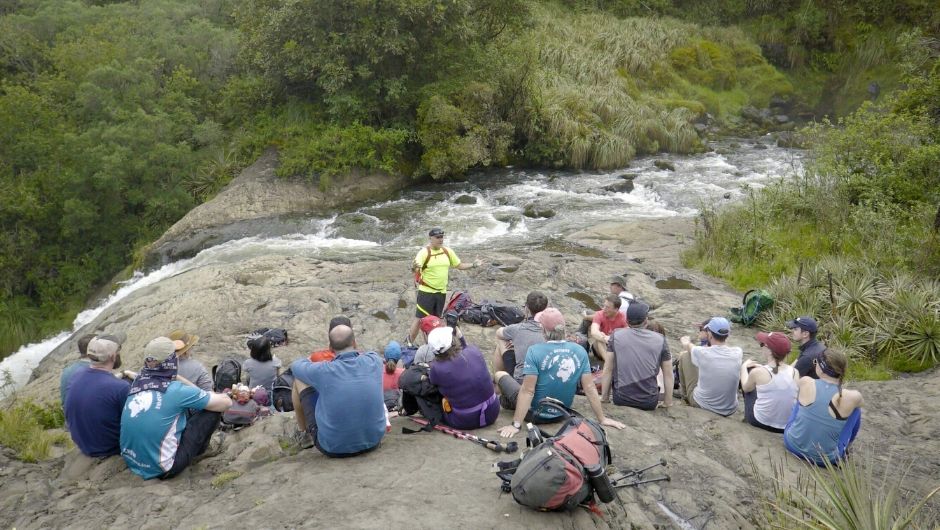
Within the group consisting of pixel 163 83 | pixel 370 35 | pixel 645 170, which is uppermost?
pixel 370 35

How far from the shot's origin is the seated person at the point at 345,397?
5266mm

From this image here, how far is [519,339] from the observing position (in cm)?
658

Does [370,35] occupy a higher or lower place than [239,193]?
higher

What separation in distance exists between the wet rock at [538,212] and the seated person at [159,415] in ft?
39.8

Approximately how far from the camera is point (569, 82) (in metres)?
23.7

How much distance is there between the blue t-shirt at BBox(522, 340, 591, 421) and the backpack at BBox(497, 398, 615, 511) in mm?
1314

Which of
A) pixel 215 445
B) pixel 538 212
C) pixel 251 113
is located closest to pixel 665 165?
pixel 538 212

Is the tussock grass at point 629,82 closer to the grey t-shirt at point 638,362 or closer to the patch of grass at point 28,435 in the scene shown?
the grey t-shirt at point 638,362

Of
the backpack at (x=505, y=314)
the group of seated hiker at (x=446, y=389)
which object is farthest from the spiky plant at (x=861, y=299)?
the backpack at (x=505, y=314)

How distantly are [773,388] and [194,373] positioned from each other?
18.5ft

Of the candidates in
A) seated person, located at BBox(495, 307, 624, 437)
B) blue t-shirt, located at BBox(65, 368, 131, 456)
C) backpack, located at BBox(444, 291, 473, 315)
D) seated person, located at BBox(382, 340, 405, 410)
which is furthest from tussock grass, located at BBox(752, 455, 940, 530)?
backpack, located at BBox(444, 291, 473, 315)

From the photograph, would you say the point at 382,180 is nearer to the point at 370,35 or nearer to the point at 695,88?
the point at 370,35

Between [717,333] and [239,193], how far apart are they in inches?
563

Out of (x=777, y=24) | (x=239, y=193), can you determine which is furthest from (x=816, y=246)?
(x=777, y=24)
